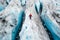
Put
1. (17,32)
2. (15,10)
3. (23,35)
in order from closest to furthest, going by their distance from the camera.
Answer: (23,35) < (17,32) < (15,10)

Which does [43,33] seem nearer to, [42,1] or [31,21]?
[31,21]

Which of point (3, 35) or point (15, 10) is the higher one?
point (15, 10)

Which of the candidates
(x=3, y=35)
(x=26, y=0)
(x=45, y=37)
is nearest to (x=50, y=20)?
(x=45, y=37)

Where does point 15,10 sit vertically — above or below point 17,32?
above

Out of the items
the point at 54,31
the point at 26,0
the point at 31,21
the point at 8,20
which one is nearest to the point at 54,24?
the point at 54,31

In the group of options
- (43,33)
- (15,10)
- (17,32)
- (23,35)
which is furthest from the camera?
(15,10)

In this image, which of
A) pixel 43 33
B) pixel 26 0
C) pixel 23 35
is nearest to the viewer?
pixel 23 35

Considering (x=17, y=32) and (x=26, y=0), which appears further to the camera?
(x=26, y=0)

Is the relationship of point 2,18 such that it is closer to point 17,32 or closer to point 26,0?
point 17,32

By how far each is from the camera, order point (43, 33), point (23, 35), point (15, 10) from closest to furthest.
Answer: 1. point (23, 35)
2. point (43, 33)
3. point (15, 10)
